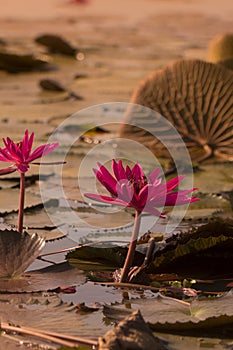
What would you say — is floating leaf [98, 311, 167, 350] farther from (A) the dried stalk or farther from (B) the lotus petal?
(B) the lotus petal

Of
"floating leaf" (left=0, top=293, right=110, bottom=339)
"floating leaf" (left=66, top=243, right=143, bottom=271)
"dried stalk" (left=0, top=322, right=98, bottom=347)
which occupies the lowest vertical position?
"dried stalk" (left=0, top=322, right=98, bottom=347)

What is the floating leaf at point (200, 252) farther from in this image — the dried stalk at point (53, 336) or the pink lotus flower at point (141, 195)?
the dried stalk at point (53, 336)

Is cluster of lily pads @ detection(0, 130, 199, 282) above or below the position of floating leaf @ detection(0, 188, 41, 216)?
above

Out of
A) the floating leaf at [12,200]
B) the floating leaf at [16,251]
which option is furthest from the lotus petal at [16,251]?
the floating leaf at [12,200]

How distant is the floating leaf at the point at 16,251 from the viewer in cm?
120

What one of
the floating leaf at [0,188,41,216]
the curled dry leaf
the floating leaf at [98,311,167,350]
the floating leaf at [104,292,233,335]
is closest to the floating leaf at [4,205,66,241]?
the floating leaf at [0,188,41,216]

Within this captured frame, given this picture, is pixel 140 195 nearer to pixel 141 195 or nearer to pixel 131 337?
pixel 141 195

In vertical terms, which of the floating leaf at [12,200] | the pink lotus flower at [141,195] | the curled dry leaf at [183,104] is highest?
the curled dry leaf at [183,104]

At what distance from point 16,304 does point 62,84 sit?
2437 millimetres

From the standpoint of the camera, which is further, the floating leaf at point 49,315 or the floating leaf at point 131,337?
the floating leaf at point 49,315

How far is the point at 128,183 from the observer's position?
1172 mm

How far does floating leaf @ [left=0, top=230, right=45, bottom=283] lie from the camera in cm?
120

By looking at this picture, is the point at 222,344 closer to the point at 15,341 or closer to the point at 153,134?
the point at 15,341

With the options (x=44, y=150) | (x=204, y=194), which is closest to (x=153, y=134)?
(x=204, y=194)
